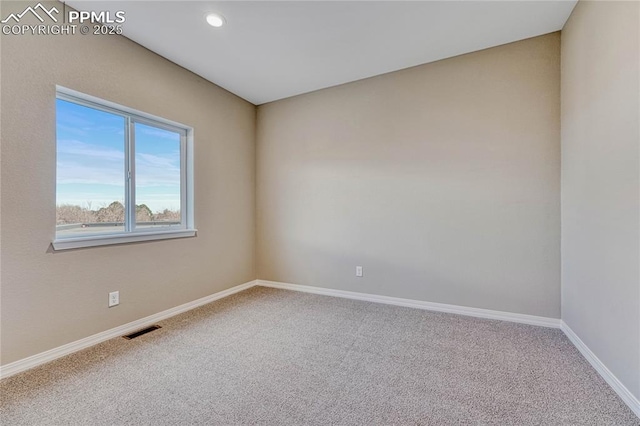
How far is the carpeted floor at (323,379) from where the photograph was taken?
4.84 feet

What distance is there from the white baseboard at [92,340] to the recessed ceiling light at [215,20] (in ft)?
8.79

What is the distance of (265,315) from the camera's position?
287 centimetres

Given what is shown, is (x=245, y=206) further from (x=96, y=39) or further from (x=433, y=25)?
(x=433, y=25)

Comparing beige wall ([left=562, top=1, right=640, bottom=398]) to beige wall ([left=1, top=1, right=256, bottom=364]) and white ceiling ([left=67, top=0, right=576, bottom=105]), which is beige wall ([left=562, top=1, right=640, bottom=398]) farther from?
beige wall ([left=1, top=1, right=256, bottom=364])

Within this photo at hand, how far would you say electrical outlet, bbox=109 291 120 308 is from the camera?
237 centimetres

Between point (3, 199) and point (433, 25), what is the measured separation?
11.1 ft

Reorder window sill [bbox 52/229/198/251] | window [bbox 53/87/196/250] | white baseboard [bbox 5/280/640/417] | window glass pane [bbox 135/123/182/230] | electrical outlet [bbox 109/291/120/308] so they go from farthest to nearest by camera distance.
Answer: window glass pane [bbox 135/123/182/230] → electrical outlet [bbox 109/291/120/308] → window [bbox 53/87/196/250] → window sill [bbox 52/229/198/251] → white baseboard [bbox 5/280/640/417]

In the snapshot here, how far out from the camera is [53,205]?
2.03 meters

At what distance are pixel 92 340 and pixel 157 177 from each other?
154 cm

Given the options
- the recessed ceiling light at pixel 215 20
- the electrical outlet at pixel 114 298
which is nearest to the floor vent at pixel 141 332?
the electrical outlet at pixel 114 298

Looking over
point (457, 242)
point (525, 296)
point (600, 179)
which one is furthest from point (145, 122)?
point (525, 296)

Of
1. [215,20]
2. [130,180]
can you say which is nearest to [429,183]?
[215,20]

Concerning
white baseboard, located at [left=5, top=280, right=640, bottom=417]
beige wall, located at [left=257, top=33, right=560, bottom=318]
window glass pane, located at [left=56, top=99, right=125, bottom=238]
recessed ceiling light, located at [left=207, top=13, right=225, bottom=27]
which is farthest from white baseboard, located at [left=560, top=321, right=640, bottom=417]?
window glass pane, located at [left=56, top=99, right=125, bottom=238]

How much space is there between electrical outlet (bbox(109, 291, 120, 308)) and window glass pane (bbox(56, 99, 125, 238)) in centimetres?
54
